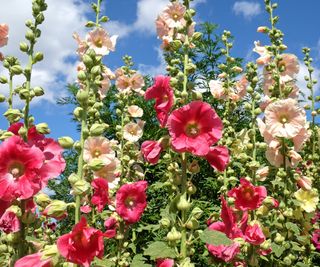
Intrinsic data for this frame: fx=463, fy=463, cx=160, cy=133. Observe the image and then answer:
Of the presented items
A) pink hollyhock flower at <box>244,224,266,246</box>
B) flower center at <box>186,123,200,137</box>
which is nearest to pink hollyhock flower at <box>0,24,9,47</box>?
flower center at <box>186,123,200,137</box>

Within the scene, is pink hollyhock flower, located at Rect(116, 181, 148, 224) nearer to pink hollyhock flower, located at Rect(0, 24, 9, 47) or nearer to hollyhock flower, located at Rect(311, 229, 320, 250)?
pink hollyhock flower, located at Rect(0, 24, 9, 47)

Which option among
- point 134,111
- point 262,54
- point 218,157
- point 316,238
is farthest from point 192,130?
point 316,238

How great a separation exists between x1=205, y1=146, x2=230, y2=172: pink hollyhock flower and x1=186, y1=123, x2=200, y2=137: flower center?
12 centimetres

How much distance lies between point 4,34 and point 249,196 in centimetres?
183

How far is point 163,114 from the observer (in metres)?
2.30

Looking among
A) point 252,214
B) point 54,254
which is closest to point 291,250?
point 252,214

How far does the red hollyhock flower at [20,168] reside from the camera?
74.9 inches

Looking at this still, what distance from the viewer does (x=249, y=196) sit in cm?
295

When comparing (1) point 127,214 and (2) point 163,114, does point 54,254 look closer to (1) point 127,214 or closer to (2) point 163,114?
(2) point 163,114

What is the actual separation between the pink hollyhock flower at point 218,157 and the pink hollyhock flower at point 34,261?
2.93ft

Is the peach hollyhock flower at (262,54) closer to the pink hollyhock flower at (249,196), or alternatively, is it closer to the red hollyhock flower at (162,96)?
the pink hollyhock flower at (249,196)

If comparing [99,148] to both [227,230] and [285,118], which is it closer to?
[227,230]

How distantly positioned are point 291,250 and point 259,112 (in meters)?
0.99

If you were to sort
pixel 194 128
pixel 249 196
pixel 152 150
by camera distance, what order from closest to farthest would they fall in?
pixel 194 128, pixel 152 150, pixel 249 196
